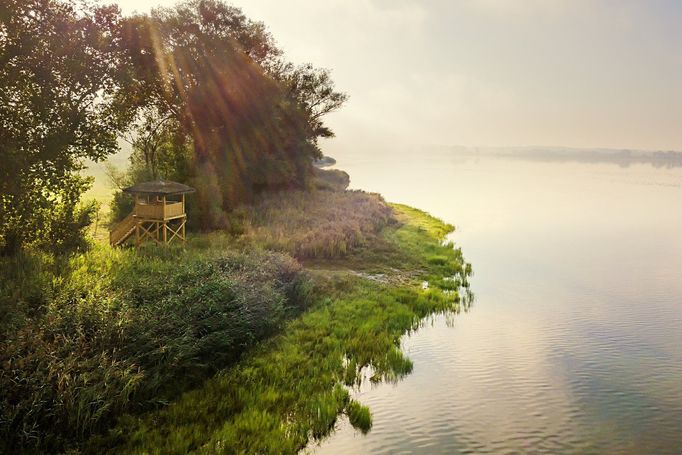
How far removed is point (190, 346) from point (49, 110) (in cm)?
1542

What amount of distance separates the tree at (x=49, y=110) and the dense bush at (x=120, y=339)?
5.27 metres

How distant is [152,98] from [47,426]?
129 feet

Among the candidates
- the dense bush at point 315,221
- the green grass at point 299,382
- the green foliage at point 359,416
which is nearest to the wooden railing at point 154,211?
the dense bush at point 315,221

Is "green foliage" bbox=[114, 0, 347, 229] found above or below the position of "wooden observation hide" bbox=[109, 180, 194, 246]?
above

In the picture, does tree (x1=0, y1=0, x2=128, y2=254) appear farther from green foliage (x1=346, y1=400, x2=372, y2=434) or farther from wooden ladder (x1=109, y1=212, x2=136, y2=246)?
green foliage (x1=346, y1=400, x2=372, y2=434)

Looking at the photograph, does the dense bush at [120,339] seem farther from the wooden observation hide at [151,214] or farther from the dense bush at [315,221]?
the dense bush at [315,221]

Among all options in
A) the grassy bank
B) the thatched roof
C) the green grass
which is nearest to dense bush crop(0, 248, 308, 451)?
the grassy bank

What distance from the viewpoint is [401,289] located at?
836 inches

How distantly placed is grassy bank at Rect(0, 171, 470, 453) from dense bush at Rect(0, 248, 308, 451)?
0.13 ft

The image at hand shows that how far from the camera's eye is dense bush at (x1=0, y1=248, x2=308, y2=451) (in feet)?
27.9

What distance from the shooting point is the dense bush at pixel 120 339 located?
8516 mm

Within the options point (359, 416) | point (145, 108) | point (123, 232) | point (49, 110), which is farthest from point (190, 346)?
point (145, 108)

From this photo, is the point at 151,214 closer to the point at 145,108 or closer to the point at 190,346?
the point at 190,346

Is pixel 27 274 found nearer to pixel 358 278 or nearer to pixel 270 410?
pixel 270 410
